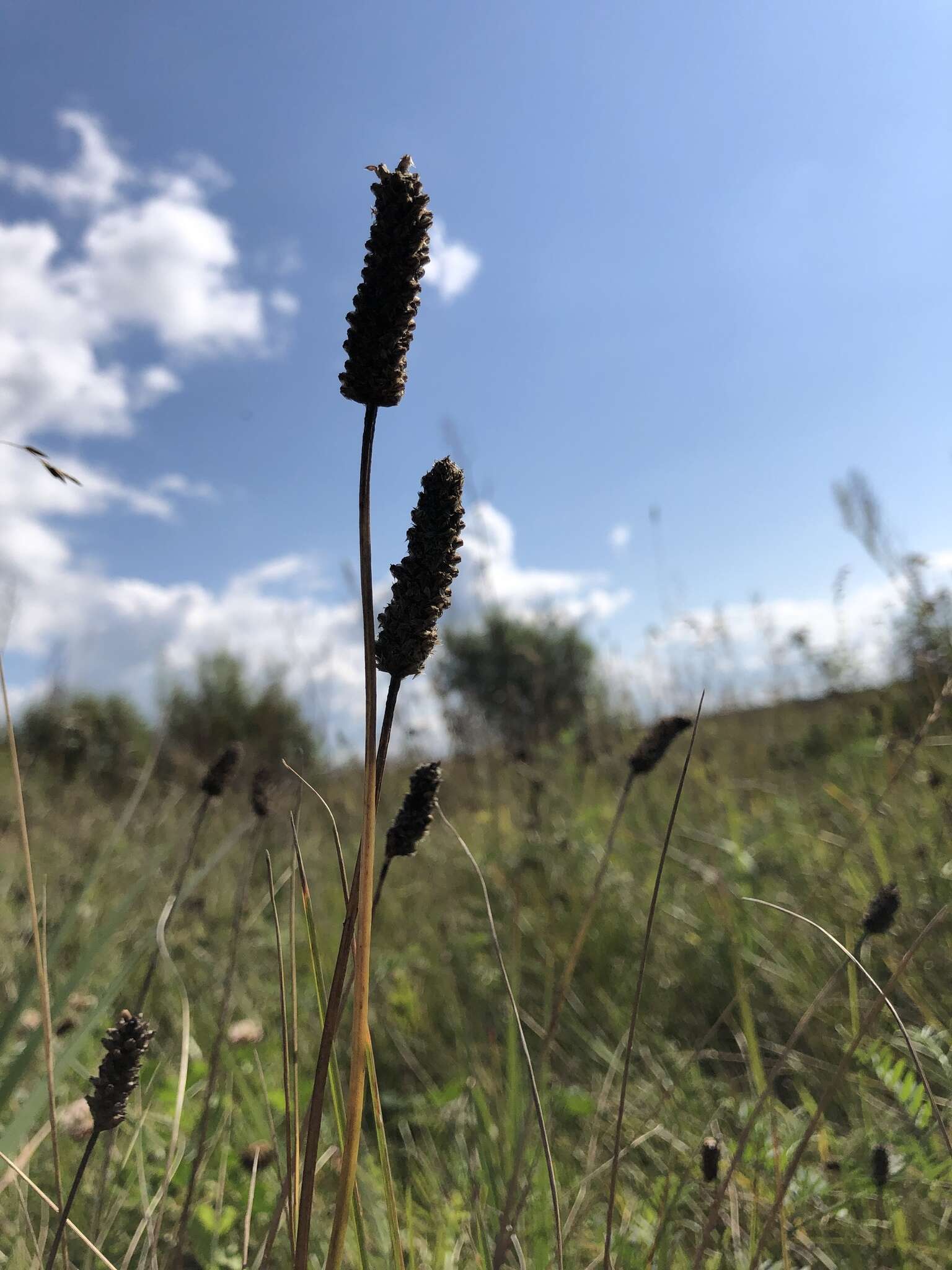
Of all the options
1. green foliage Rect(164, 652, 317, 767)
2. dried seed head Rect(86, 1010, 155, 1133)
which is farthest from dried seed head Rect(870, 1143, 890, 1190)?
green foliage Rect(164, 652, 317, 767)

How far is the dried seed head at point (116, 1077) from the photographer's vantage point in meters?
0.76

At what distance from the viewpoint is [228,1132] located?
1738 millimetres

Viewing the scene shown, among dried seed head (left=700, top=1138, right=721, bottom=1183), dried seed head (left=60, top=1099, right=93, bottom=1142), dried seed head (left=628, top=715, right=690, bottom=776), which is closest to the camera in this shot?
dried seed head (left=700, top=1138, right=721, bottom=1183)

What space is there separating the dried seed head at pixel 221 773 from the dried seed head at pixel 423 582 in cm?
98

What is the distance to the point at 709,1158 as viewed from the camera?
40.2 inches

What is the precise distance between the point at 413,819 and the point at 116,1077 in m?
0.37

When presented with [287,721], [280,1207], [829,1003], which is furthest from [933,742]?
[287,721]

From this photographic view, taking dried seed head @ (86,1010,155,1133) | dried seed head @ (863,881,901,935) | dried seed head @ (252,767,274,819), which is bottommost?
dried seed head @ (86,1010,155,1133)

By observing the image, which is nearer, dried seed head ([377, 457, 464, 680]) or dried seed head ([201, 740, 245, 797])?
dried seed head ([377, 457, 464, 680])

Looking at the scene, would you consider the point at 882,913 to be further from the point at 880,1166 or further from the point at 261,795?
the point at 261,795

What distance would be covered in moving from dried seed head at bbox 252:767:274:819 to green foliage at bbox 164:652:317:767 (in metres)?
10.4

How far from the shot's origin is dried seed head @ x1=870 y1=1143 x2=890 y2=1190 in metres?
1.10

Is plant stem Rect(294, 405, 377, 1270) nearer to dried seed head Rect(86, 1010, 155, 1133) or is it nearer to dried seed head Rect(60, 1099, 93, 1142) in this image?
dried seed head Rect(86, 1010, 155, 1133)

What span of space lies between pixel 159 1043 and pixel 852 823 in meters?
2.33
